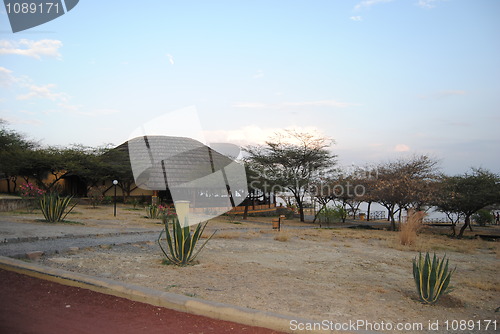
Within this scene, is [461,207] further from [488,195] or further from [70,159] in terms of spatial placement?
[70,159]

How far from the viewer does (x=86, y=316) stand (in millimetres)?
4496

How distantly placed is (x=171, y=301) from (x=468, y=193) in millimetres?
22463

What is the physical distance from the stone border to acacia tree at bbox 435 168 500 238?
20609 millimetres

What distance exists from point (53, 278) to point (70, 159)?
95.7 ft

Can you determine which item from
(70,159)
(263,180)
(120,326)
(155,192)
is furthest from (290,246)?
(70,159)

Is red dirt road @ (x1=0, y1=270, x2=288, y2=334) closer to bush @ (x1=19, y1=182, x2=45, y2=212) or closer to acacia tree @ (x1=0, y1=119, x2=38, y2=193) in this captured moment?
bush @ (x1=19, y1=182, x2=45, y2=212)

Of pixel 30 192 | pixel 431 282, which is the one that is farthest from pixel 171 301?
pixel 30 192

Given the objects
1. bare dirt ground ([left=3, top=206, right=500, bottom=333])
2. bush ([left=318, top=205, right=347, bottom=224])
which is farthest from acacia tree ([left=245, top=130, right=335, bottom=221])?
bare dirt ground ([left=3, top=206, right=500, bottom=333])

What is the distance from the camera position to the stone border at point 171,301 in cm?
443

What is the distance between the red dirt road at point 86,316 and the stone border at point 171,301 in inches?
3.5

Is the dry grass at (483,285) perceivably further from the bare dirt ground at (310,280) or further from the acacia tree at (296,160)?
the acacia tree at (296,160)

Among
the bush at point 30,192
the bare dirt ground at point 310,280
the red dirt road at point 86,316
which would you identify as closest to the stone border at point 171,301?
the red dirt road at point 86,316

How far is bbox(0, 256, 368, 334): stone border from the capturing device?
4.43m

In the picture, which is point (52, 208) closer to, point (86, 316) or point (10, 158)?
point (86, 316)
